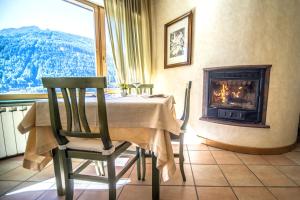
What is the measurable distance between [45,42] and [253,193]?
3166 mm

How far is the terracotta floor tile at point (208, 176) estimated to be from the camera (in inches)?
61.2

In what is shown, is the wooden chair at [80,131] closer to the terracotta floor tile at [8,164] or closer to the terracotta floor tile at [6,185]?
the terracotta floor tile at [6,185]

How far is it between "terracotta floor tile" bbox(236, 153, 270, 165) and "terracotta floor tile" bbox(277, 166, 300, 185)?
158 mm

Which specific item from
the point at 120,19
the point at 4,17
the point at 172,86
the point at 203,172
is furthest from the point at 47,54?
the point at 203,172

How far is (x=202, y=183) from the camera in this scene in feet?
5.10

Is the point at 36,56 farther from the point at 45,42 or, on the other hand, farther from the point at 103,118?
the point at 103,118

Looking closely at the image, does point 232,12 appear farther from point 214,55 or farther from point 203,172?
point 203,172

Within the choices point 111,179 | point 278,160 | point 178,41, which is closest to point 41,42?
point 178,41

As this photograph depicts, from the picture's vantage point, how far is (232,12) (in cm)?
213

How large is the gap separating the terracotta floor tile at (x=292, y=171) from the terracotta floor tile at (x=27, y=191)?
2.43m

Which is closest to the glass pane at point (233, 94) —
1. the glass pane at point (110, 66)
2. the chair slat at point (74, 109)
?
the glass pane at point (110, 66)

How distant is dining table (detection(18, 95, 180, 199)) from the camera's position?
110 cm

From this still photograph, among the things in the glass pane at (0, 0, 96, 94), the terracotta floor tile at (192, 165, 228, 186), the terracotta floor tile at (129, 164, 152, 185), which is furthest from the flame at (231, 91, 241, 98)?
the glass pane at (0, 0, 96, 94)

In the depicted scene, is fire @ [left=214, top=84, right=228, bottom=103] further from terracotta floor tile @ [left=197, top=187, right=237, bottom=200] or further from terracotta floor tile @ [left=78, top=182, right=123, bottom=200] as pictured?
terracotta floor tile @ [left=78, top=182, right=123, bottom=200]
